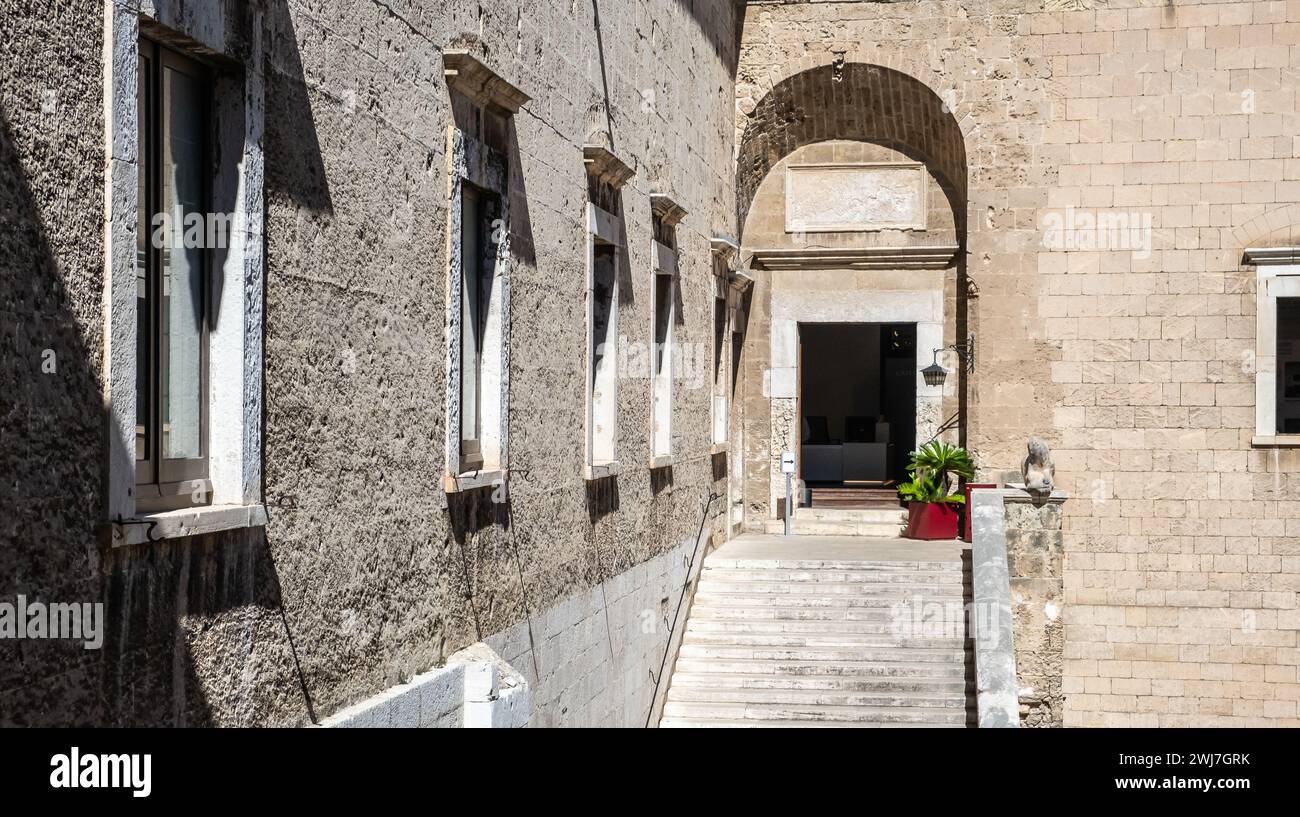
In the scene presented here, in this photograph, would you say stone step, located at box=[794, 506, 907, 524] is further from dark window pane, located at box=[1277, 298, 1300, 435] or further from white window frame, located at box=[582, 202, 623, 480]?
white window frame, located at box=[582, 202, 623, 480]

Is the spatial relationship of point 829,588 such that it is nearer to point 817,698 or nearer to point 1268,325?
point 817,698

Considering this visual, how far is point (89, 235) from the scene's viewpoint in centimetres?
372

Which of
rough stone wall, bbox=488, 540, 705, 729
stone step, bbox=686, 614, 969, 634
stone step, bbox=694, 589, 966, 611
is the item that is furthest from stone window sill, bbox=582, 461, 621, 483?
stone step, bbox=694, 589, 966, 611

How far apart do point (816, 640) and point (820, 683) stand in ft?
2.16

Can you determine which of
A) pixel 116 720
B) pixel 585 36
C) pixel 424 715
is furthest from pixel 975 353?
pixel 116 720

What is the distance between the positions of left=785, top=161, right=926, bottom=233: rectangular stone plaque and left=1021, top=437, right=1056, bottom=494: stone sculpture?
4335 millimetres

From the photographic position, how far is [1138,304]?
15.7m

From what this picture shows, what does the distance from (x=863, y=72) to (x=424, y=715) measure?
1176 centimetres

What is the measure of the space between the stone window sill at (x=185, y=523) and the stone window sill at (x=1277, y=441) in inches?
514

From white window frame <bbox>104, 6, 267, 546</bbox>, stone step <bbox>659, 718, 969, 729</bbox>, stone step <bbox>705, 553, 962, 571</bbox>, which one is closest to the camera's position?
white window frame <bbox>104, 6, 267, 546</bbox>

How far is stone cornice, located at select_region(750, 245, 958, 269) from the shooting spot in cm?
1667

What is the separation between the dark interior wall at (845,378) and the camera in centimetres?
2780

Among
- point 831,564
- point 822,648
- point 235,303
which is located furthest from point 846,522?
point 235,303
